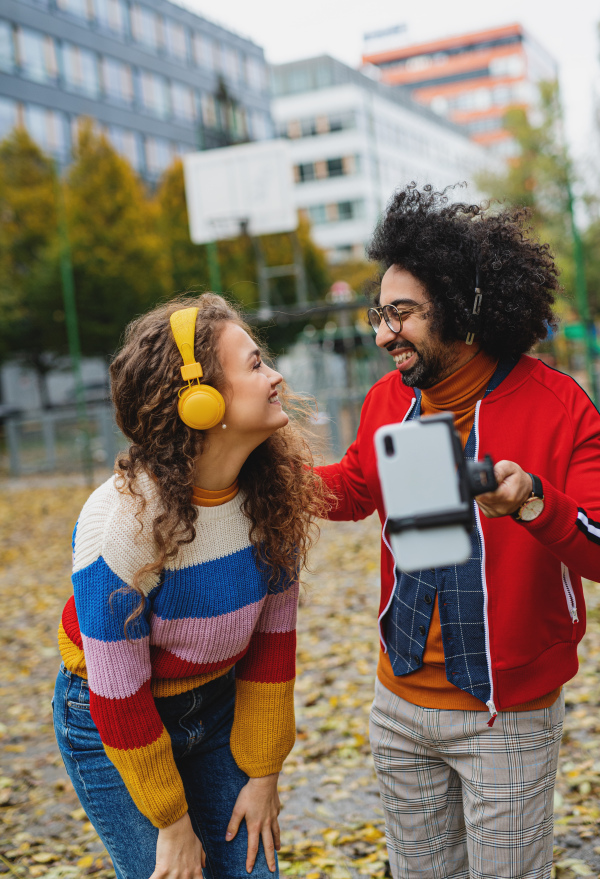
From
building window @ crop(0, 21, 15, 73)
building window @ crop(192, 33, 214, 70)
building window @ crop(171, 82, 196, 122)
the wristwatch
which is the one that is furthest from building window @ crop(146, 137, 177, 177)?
the wristwatch

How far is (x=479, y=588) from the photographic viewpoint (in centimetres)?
193

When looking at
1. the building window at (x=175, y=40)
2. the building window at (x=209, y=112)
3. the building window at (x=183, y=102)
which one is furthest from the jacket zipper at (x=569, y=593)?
the building window at (x=209, y=112)

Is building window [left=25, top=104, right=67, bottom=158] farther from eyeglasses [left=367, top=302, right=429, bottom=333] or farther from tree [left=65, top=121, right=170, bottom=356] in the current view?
eyeglasses [left=367, top=302, right=429, bottom=333]

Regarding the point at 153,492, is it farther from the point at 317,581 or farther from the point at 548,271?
the point at 317,581

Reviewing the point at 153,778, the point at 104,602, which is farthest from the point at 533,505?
the point at 153,778

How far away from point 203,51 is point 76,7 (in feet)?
31.3

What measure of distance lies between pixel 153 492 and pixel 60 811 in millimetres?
2687

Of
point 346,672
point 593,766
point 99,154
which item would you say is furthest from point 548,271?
point 99,154

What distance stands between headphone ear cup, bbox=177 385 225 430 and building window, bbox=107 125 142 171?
1613 inches

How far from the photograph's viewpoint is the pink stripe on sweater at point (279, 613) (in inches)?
81.7

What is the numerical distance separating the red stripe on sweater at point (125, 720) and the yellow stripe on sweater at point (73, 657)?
0.13m

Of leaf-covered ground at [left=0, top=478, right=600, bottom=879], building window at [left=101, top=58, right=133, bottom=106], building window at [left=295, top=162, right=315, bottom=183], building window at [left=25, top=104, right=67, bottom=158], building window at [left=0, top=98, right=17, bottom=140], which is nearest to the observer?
leaf-covered ground at [left=0, top=478, right=600, bottom=879]

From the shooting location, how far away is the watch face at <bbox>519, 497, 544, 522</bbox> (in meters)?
1.58

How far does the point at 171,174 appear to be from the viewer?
1181 inches
